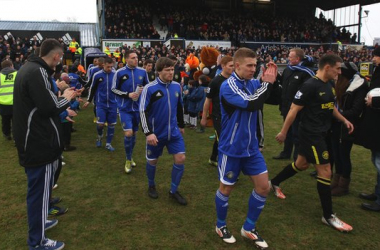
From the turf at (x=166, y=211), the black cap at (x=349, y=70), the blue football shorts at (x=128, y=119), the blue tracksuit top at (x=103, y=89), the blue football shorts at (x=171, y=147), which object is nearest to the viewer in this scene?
the turf at (x=166, y=211)

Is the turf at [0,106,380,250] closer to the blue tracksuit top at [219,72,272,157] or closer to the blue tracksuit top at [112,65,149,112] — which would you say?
the blue tracksuit top at [219,72,272,157]

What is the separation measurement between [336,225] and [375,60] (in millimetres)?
2338

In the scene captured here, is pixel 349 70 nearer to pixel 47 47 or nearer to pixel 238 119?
pixel 238 119

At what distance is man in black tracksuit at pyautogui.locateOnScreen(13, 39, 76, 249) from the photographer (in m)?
2.92

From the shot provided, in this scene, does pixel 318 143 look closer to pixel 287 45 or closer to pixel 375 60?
pixel 375 60

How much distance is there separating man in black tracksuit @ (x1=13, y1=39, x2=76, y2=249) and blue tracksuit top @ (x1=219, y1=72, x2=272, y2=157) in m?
1.72

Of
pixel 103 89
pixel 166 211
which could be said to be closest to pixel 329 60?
pixel 166 211

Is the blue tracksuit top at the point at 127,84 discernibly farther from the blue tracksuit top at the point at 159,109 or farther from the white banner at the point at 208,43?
the white banner at the point at 208,43


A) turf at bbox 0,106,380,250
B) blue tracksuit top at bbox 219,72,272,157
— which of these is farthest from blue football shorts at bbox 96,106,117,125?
blue tracksuit top at bbox 219,72,272,157

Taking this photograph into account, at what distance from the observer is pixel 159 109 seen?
4.42m

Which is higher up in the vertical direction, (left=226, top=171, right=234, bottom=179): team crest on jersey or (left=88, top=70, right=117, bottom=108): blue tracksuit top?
(left=88, top=70, right=117, bottom=108): blue tracksuit top

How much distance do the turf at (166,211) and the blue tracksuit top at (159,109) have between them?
3.66ft

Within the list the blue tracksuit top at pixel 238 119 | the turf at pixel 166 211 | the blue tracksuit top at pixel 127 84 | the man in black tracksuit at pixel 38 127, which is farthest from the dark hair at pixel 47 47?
the blue tracksuit top at pixel 127 84

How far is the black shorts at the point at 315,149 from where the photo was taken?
373cm
